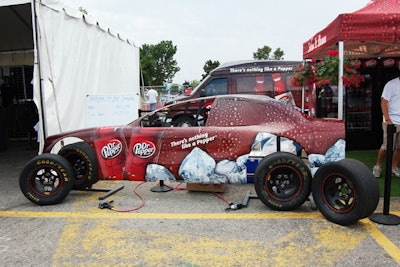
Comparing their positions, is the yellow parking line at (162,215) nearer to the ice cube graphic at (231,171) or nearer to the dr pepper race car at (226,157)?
the dr pepper race car at (226,157)

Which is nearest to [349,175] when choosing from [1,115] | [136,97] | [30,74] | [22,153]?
[136,97]

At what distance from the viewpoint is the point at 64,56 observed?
22.7 ft

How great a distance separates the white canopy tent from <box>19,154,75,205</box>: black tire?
122cm

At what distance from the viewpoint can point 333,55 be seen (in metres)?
5.52

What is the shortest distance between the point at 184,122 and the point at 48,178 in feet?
6.98

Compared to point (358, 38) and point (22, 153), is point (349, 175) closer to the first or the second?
point (358, 38)

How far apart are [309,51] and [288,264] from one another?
5390mm

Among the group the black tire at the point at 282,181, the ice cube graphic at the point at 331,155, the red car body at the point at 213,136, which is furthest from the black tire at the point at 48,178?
the ice cube graphic at the point at 331,155

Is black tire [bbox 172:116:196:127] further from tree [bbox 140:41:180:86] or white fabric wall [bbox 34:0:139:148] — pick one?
tree [bbox 140:41:180:86]

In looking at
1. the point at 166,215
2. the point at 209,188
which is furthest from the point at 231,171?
the point at 166,215

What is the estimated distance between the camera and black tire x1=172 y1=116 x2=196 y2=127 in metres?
5.36

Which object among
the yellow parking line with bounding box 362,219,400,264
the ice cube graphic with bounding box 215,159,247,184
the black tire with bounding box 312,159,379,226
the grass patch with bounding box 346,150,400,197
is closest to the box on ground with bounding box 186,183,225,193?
the ice cube graphic with bounding box 215,159,247,184

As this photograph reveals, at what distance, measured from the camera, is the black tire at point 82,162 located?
514 centimetres

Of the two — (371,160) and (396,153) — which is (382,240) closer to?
(396,153)
